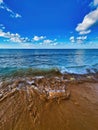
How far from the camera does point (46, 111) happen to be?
350 cm

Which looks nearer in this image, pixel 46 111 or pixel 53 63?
pixel 46 111

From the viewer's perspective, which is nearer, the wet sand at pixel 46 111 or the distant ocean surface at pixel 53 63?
the wet sand at pixel 46 111

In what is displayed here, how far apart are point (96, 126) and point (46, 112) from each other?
1.58 metres

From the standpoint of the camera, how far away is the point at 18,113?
3412mm

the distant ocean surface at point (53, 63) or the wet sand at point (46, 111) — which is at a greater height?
the wet sand at point (46, 111)

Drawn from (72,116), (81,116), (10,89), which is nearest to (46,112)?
(72,116)

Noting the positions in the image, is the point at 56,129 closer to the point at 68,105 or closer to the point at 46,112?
the point at 46,112

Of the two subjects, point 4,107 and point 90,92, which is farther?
point 90,92

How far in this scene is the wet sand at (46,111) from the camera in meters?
2.87

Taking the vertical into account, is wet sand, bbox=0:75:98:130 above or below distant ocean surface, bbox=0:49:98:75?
above

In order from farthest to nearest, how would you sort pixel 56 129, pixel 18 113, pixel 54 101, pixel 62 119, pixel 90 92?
pixel 90 92
pixel 54 101
pixel 18 113
pixel 62 119
pixel 56 129

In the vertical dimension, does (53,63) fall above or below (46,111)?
below

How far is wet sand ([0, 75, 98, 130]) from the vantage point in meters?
2.87

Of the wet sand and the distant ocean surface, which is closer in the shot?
the wet sand
